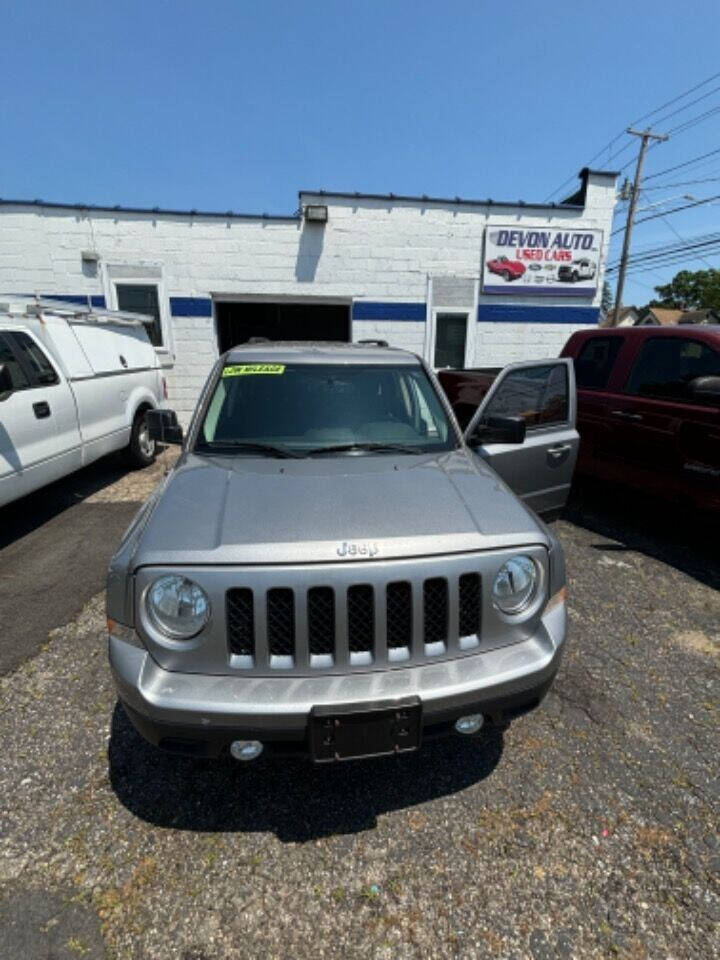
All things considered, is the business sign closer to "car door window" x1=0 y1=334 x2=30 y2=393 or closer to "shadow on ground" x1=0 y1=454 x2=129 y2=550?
"shadow on ground" x1=0 y1=454 x2=129 y2=550

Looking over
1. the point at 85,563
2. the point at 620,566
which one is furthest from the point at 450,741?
the point at 85,563

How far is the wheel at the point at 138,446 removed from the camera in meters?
6.95

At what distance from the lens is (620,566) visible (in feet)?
14.0

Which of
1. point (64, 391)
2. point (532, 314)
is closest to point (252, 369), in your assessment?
point (64, 391)

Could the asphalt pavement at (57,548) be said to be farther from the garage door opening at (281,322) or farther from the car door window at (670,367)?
the garage door opening at (281,322)

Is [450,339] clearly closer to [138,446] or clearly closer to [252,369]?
[138,446]

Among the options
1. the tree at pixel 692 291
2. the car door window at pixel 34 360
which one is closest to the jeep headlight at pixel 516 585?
the car door window at pixel 34 360

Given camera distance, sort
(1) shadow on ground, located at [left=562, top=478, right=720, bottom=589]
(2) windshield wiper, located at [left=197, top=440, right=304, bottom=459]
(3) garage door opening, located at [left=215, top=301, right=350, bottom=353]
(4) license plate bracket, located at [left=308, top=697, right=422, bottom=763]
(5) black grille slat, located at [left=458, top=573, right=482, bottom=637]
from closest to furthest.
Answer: (4) license plate bracket, located at [left=308, top=697, right=422, bottom=763] → (5) black grille slat, located at [left=458, top=573, right=482, bottom=637] → (2) windshield wiper, located at [left=197, top=440, right=304, bottom=459] → (1) shadow on ground, located at [left=562, top=478, right=720, bottom=589] → (3) garage door opening, located at [left=215, top=301, right=350, bottom=353]

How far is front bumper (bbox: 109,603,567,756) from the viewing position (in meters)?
1.62

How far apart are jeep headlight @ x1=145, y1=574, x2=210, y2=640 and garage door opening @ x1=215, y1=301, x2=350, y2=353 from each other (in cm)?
1045

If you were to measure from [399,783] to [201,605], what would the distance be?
49.4 inches

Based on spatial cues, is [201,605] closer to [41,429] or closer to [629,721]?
[629,721]

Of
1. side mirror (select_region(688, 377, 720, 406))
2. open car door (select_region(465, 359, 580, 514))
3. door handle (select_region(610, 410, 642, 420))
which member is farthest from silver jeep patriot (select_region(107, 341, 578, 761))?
door handle (select_region(610, 410, 642, 420))

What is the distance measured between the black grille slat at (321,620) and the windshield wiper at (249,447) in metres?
0.99
